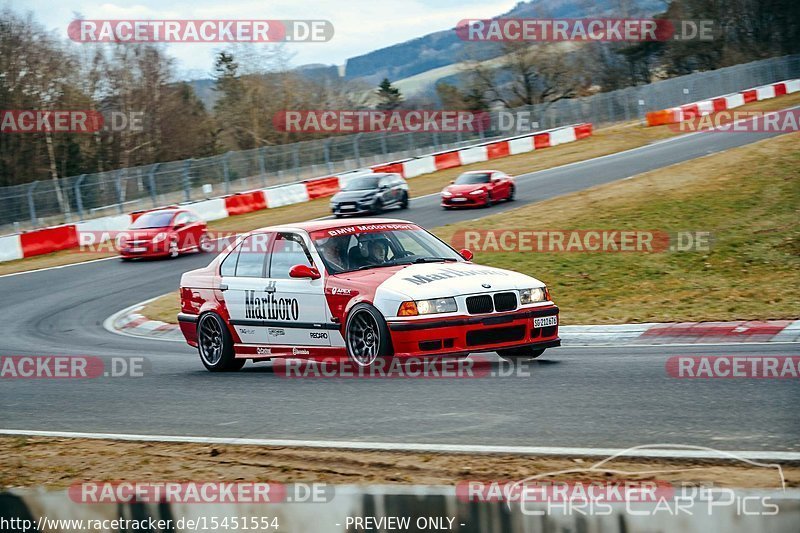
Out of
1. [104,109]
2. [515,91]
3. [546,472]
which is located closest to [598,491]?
[546,472]

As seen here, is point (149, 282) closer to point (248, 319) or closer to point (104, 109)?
point (248, 319)

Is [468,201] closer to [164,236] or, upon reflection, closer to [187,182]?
[164,236]

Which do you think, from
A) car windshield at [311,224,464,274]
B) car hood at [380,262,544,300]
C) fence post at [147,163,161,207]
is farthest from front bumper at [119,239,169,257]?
car hood at [380,262,544,300]

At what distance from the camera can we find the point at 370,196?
98.6ft

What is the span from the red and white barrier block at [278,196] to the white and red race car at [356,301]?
19.7 m

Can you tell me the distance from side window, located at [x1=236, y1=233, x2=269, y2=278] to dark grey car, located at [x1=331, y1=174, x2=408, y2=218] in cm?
1911

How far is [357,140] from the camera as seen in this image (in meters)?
42.8

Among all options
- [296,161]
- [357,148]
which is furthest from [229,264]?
[357,148]

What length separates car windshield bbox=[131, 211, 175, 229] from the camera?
2631 cm

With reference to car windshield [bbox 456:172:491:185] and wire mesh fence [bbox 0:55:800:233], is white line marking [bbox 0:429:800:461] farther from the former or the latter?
wire mesh fence [bbox 0:55:800:233]

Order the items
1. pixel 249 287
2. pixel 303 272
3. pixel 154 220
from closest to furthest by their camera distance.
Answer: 1. pixel 303 272
2. pixel 249 287
3. pixel 154 220

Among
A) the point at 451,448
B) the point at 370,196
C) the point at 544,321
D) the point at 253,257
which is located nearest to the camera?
the point at 451,448

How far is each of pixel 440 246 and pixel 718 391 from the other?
386cm

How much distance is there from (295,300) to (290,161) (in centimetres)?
3074
